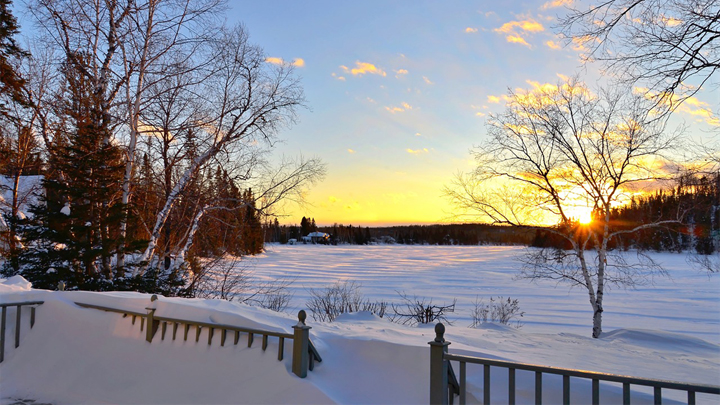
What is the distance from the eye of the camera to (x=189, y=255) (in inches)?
514

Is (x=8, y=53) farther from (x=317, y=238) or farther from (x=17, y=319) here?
(x=317, y=238)

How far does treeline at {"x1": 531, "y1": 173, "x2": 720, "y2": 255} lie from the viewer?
32.8 ft

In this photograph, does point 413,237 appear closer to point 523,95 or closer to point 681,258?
point 681,258

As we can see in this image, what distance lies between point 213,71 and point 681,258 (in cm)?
4616

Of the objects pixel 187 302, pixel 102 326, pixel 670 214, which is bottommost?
pixel 102 326

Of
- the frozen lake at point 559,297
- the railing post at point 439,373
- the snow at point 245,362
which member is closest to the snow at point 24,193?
the snow at point 245,362

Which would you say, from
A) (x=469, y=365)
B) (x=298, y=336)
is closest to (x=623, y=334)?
(x=469, y=365)

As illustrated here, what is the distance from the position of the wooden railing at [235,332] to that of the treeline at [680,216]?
8.92 metres

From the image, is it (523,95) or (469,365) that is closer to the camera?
(469,365)

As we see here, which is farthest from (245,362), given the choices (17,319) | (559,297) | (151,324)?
(559,297)

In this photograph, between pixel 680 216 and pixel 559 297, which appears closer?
pixel 680 216

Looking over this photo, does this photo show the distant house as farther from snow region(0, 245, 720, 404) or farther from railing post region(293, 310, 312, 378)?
railing post region(293, 310, 312, 378)

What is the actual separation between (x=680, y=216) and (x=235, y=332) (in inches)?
497

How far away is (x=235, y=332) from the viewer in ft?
14.0
